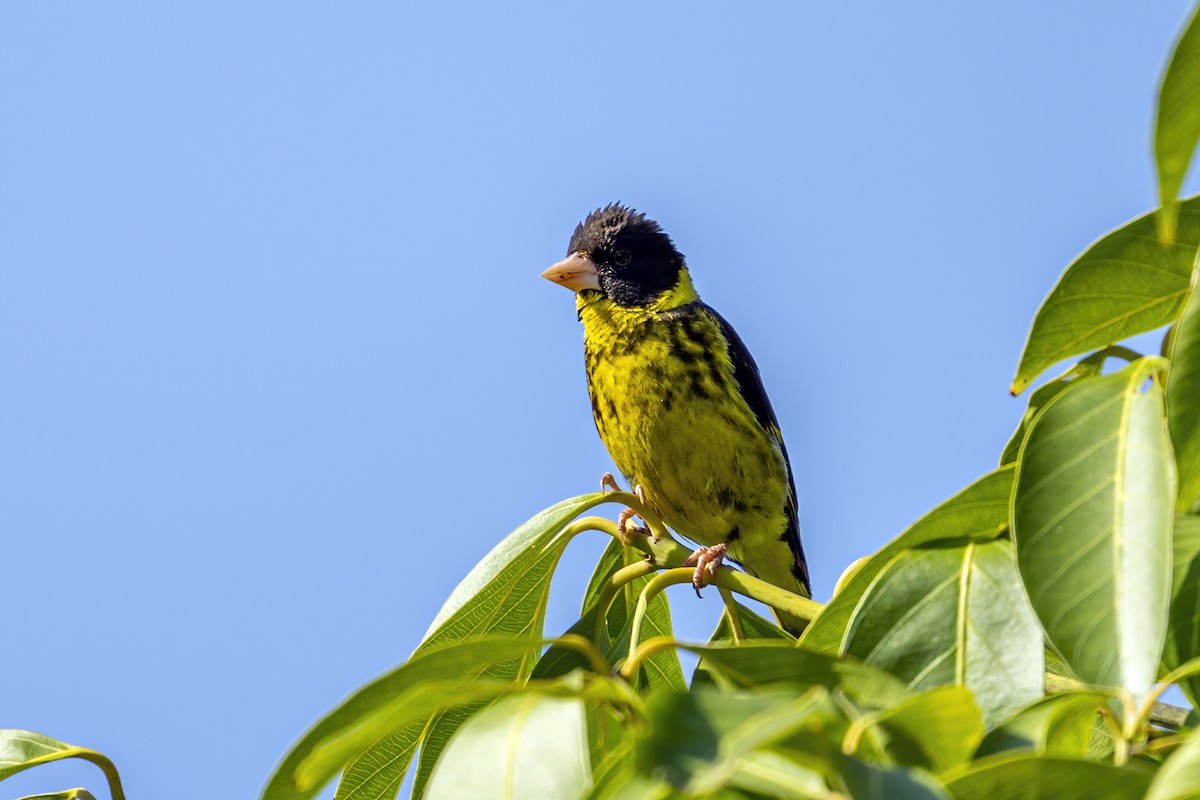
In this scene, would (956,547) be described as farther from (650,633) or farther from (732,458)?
(732,458)

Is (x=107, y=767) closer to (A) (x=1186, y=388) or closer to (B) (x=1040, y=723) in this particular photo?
(B) (x=1040, y=723)

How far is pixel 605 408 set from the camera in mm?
4652

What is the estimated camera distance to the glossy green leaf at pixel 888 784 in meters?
1.07

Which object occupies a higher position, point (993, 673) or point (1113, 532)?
point (1113, 532)

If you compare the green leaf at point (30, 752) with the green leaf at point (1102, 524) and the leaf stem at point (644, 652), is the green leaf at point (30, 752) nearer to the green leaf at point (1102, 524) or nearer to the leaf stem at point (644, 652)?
the leaf stem at point (644, 652)

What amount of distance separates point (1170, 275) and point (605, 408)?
2.73 meters

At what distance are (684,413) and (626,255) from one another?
103 centimetres

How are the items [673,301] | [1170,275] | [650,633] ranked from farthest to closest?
[673,301], [650,633], [1170,275]

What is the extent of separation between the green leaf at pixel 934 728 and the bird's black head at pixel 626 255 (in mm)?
3803

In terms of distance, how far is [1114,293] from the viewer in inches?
82.7

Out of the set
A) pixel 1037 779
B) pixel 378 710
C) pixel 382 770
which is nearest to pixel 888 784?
pixel 1037 779

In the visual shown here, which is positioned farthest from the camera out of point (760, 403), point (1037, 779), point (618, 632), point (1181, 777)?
point (760, 403)

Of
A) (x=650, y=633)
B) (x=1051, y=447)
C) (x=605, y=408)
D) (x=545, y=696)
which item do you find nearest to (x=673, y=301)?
(x=605, y=408)

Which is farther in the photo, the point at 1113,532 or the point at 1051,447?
the point at 1051,447
